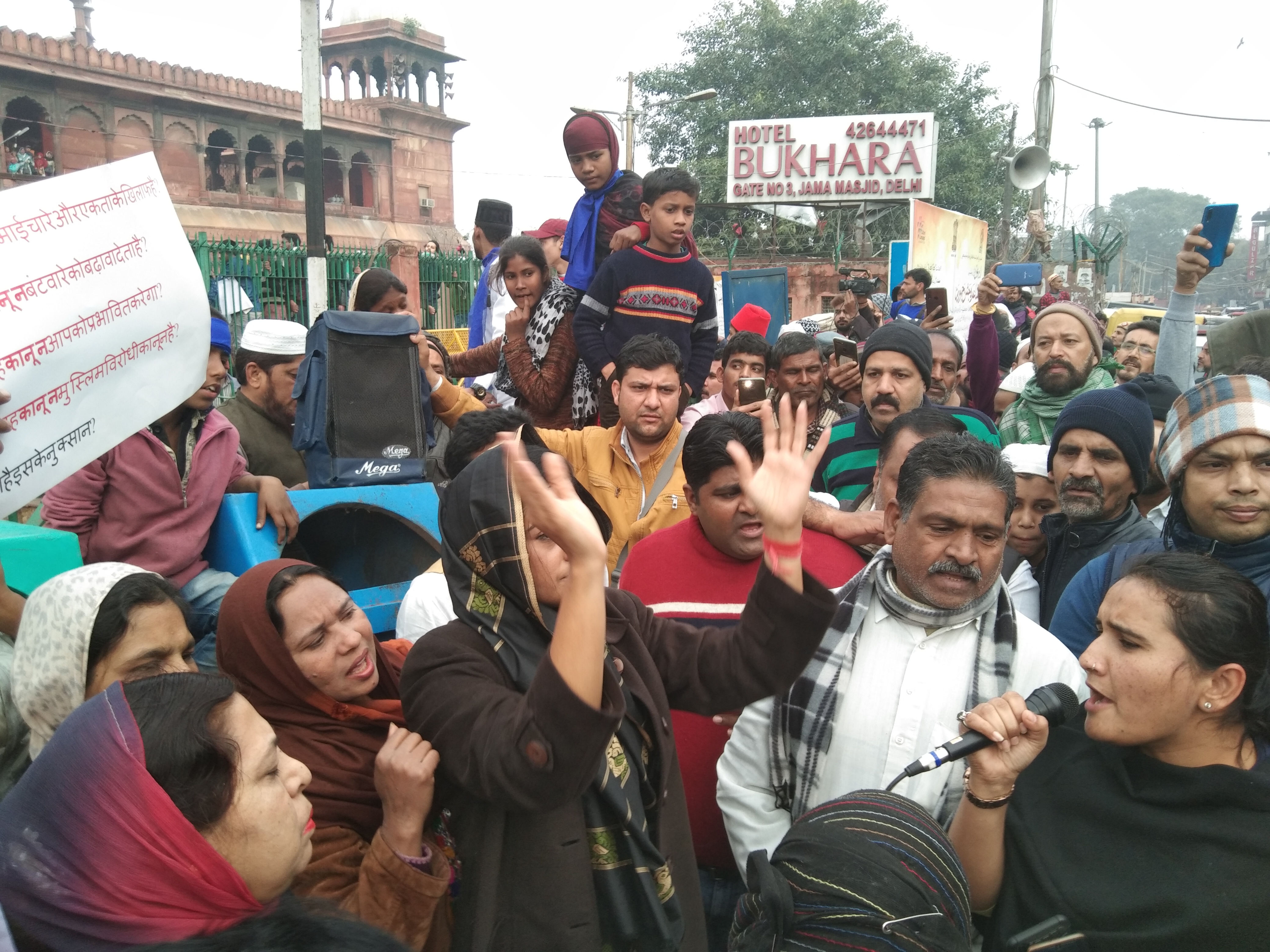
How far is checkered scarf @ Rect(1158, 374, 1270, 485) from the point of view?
2.34m

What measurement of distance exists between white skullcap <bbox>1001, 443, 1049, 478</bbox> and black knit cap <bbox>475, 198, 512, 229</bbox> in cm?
514

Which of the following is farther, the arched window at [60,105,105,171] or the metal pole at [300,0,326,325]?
the arched window at [60,105,105,171]

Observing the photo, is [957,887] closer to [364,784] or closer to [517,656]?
[517,656]

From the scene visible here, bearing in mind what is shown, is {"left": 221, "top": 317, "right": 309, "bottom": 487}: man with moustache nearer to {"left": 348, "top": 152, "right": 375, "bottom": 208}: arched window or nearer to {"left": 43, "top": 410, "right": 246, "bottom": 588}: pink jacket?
{"left": 43, "top": 410, "right": 246, "bottom": 588}: pink jacket

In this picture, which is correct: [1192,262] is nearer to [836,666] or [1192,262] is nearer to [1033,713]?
[836,666]

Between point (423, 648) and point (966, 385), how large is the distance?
491cm

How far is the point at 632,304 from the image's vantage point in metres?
4.54

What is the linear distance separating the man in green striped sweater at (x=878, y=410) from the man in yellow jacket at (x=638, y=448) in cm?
57

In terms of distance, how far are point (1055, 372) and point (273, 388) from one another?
360cm

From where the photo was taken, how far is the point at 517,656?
1.68 meters

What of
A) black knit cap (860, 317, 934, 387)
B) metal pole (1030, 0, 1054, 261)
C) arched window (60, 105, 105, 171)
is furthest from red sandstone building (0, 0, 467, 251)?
black knit cap (860, 317, 934, 387)

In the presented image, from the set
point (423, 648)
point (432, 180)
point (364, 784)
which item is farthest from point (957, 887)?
point (432, 180)

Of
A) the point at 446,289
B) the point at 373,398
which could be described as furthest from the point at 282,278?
the point at 373,398

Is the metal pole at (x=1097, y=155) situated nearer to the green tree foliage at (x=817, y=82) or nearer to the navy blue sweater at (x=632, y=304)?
the green tree foliage at (x=817, y=82)
